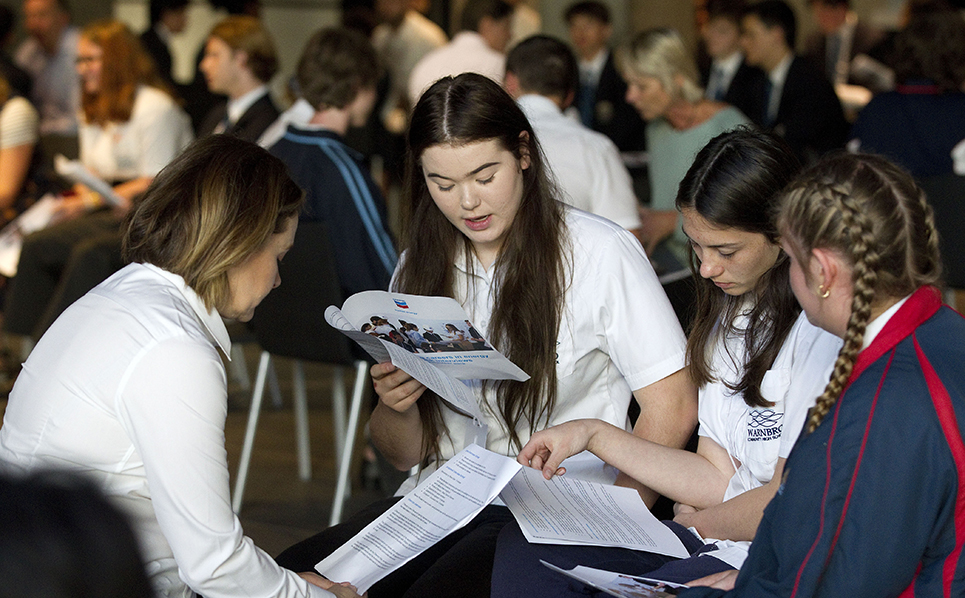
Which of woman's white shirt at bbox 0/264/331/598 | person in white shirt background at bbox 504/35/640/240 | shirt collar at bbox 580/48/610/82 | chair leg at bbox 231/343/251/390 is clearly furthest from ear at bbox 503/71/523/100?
shirt collar at bbox 580/48/610/82

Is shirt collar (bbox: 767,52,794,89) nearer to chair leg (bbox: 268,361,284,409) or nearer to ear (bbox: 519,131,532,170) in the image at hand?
chair leg (bbox: 268,361,284,409)

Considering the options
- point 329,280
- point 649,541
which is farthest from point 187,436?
point 329,280

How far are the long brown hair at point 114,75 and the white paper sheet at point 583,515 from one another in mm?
3702

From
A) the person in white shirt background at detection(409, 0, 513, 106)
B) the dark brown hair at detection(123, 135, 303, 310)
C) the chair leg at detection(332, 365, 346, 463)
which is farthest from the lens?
the person in white shirt background at detection(409, 0, 513, 106)

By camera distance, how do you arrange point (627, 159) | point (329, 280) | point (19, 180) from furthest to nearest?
point (627, 159), point (19, 180), point (329, 280)

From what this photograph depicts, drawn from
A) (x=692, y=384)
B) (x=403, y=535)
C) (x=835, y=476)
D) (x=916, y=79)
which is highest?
(x=916, y=79)

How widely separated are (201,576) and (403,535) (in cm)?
37

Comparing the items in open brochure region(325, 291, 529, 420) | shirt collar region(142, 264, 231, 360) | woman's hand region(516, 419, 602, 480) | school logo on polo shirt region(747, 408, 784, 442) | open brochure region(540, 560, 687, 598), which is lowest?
open brochure region(540, 560, 687, 598)

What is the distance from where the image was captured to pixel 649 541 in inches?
63.7

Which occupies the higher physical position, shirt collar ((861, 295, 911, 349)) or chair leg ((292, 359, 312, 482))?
shirt collar ((861, 295, 911, 349))

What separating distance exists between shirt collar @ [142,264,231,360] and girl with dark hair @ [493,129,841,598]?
53 cm

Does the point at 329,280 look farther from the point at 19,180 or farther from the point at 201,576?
the point at 19,180

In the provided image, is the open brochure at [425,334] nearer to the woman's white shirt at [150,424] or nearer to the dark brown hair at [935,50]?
the woman's white shirt at [150,424]

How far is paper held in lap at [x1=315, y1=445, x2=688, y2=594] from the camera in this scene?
162 cm
